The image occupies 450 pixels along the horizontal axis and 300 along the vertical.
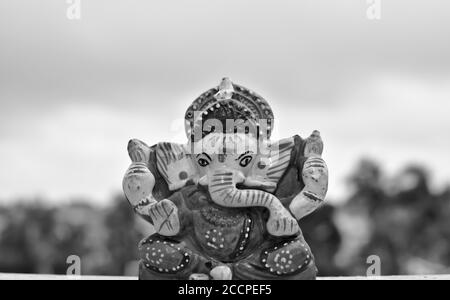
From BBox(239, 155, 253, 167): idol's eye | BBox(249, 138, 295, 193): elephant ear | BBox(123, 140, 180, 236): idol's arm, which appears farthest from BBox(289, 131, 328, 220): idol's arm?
BBox(123, 140, 180, 236): idol's arm

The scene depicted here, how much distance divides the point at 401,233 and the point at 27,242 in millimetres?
7716

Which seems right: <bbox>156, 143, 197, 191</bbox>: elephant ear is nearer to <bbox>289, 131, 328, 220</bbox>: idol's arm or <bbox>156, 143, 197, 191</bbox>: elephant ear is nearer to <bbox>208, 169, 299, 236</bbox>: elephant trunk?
<bbox>208, 169, 299, 236</bbox>: elephant trunk

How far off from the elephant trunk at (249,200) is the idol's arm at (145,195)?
0.30m

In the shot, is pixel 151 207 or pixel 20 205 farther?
pixel 20 205

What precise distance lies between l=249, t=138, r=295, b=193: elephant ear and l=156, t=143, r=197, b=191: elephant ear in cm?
Result: 41

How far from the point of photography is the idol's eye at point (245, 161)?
5.21 m

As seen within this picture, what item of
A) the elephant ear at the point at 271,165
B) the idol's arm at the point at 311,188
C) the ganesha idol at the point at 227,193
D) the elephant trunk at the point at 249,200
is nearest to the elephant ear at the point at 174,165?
the ganesha idol at the point at 227,193

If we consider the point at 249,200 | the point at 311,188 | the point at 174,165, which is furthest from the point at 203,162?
the point at 311,188

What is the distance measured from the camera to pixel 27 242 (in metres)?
17.2

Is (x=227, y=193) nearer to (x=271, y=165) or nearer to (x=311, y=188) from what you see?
(x=271, y=165)

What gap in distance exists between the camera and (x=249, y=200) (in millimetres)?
5098

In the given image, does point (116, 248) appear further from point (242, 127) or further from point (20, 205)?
point (242, 127)
